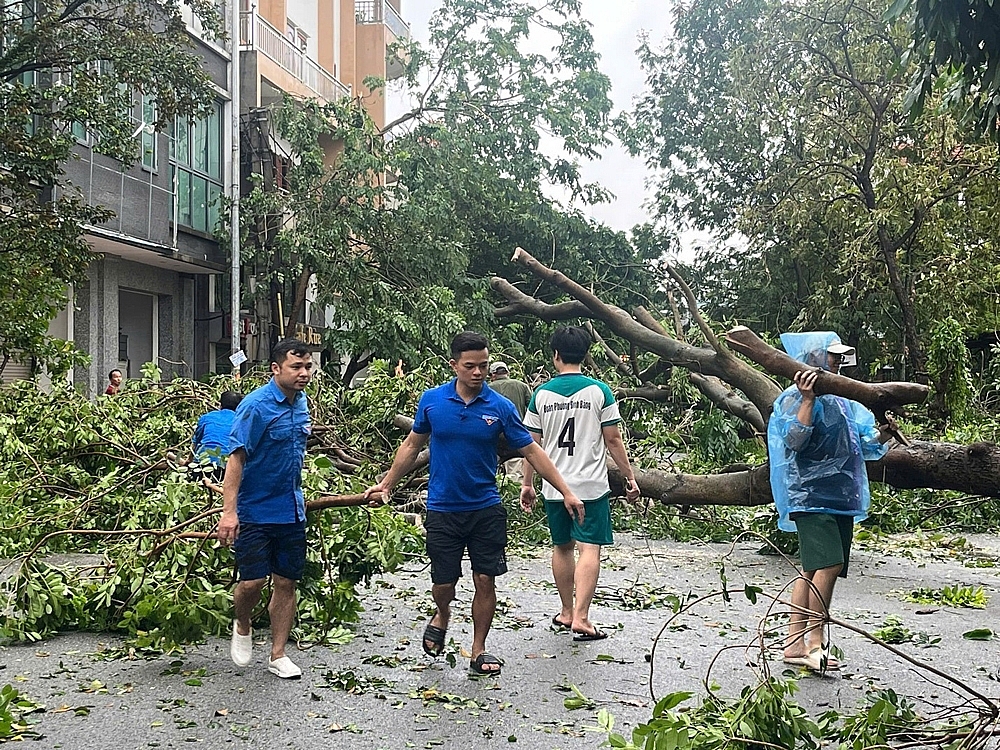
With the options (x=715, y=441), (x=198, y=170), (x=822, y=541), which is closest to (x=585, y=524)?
(x=822, y=541)

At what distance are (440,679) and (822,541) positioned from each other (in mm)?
2071

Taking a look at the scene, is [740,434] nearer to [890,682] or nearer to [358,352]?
[890,682]

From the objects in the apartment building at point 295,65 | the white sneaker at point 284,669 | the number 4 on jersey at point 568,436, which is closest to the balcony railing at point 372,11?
the apartment building at point 295,65

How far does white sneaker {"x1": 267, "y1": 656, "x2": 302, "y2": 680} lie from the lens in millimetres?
6035

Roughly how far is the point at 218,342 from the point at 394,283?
6.07 metres

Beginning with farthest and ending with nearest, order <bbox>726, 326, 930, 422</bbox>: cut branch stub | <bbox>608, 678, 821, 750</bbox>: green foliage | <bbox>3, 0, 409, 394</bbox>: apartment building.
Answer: <bbox>3, 0, 409, 394</bbox>: apartment building → <bbox>726, 326, 930, 422</bbox>: cut branch stub → <bbox>608, 678, 821, 750</bbox>: green foliage

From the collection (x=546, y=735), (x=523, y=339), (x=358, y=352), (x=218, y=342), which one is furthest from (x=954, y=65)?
(x=218, y=342)

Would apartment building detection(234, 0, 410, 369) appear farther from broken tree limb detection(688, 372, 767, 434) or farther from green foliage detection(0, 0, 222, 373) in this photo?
broken tree limb detection(688, 372, 767, 434)

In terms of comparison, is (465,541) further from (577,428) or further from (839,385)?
(839,385)

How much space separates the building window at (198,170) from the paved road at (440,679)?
18590 mm

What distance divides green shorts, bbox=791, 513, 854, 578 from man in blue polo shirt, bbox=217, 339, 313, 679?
2602 millimetres

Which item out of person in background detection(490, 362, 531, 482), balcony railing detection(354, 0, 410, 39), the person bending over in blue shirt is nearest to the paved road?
the person bending over in blue shirt

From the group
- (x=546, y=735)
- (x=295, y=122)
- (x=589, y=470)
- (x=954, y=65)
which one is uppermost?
(x=295, y=122)

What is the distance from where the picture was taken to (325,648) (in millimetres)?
6746
